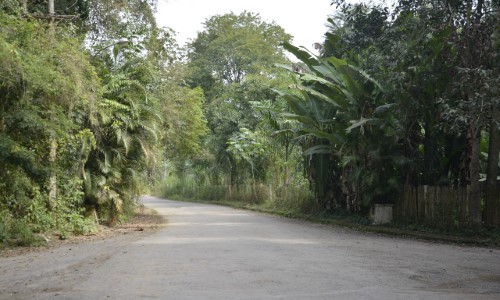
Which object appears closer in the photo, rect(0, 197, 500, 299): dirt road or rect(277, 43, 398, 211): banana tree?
rect(0, 197, 500, 299): dirt road

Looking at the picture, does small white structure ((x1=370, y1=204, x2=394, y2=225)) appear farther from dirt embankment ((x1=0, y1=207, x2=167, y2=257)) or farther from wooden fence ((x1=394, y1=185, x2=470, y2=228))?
dirt embankment ((x1=0, y1=207, x2=167, y2=257))

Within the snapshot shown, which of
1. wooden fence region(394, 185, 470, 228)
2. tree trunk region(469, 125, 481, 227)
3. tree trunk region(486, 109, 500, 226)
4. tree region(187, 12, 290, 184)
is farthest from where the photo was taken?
tree region(187, 12, 290, 184)

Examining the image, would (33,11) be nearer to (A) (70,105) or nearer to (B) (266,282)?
(A) (70,105)

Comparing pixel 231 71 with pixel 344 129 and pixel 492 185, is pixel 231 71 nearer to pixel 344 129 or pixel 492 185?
pixel 344 129

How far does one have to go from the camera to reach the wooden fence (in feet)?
54.1

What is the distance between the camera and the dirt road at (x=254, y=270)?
294 inches

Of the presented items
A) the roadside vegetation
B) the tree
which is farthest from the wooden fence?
the tree

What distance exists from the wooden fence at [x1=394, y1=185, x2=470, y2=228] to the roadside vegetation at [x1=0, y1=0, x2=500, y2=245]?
0.15 ft

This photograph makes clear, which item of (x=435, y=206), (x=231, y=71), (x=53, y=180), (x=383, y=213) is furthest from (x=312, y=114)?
(x=231, y=71)

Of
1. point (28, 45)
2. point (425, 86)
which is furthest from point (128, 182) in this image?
point (425, 86)

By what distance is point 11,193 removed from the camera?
1392 cm

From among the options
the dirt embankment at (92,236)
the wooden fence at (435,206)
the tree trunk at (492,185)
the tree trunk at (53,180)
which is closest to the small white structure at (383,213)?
the wooden fence at (435,206)

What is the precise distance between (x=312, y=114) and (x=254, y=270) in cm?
1293

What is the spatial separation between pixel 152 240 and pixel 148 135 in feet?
21.7
